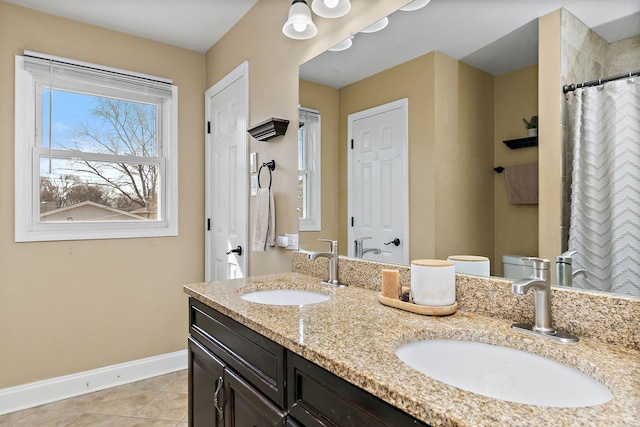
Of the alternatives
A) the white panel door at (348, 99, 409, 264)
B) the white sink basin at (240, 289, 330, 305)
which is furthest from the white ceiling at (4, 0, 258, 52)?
the white sink basin at (240, 289, 330, 305)

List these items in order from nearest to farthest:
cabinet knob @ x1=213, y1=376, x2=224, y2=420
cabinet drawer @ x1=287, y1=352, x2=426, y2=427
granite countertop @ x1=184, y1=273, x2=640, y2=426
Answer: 1. granite countertop @ x1=184, y1=273, x2=640, y2=426
2. cabinet drawer @ x1=287, y1=352, x2=426, y2=427
3. cabinet knob @ x1=213, y1=376, x2=224, y2=420

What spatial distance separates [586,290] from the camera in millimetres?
967

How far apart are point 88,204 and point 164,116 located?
887 mm

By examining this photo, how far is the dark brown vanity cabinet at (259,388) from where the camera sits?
0.78m

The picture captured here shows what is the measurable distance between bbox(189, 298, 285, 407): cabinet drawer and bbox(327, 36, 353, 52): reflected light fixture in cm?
129

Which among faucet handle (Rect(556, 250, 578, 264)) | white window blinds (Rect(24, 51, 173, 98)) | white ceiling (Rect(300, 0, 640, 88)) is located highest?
white window blinds (Rect(24, 51, 173, 98))

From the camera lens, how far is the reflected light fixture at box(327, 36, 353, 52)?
1.69m

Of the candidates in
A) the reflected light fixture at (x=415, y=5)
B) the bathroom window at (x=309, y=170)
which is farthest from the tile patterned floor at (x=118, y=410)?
the reflected light fixture at (x=415, y=5)

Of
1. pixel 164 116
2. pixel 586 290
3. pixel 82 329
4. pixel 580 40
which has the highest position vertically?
pixel 164 116

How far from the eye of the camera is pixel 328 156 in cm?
182

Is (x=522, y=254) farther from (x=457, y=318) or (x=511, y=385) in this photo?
(x=511, y=385)

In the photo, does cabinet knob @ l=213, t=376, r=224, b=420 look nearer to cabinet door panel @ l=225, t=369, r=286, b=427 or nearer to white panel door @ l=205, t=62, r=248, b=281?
cabinet door panel @ l=225, t=369, r=286, b=427

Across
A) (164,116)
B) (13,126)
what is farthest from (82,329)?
(164,116)

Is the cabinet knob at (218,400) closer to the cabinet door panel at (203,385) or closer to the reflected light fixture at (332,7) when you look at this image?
the cabinet door panel at (203,385)
